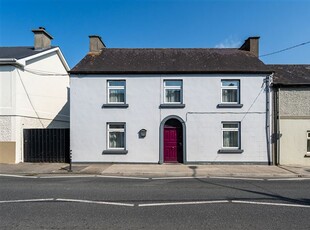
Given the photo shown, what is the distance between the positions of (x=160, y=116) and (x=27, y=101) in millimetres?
8805

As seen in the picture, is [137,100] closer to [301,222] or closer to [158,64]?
[158,64]

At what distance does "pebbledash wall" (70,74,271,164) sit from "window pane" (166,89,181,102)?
42 cm

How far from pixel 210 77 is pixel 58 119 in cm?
1283

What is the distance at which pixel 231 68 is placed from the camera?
16.7 m

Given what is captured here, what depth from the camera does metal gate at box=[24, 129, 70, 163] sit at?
1664 cm

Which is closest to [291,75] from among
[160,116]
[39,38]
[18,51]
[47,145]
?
[160,116]

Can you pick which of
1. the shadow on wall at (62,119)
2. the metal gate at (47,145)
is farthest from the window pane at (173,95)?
the shadow on wall at (62,119)

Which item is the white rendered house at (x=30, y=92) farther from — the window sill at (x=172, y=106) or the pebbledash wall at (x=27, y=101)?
the window sill at (x=172, y=106)

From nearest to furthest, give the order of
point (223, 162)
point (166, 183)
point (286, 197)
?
point (286, 197) → point (166, 183) → point (223, 162)

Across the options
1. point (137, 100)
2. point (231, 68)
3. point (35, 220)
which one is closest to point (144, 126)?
point (137, 100)

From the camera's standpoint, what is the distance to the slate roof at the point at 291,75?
16.7 meters

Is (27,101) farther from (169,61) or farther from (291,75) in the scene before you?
(291,75)

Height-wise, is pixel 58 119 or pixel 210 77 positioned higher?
pixel 210 77

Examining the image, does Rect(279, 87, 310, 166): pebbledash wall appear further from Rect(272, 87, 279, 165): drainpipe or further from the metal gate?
the metal gate
